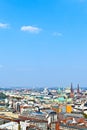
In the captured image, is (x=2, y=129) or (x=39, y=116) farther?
(x=39, y=116)

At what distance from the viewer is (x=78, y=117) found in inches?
2055

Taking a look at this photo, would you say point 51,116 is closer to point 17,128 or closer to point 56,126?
point 56,126

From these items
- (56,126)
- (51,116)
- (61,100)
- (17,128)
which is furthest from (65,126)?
(61,100)

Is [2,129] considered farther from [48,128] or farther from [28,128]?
[48,128]

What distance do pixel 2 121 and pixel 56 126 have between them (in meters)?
6.38

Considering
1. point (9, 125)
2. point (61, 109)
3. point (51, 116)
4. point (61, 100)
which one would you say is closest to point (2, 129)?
point (9, 125)

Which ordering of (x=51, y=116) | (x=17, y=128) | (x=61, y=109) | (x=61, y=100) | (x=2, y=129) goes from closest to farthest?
(x=2, y=129) < (x=17, y=128) < (x=51, y=116) < (x=61, y=109) < (x=61, y=100)

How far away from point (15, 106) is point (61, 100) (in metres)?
22.6

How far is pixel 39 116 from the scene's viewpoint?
158 feet

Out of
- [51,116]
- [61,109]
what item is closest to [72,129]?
[51,116]

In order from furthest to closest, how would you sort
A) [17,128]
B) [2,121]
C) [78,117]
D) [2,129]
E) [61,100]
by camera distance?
[61,100]
[78,117]
[2,121]
[17,128]
[2,129]

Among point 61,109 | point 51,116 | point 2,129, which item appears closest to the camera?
point 2,129

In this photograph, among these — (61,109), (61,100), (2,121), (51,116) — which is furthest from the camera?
(61,100)

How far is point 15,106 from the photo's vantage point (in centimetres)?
7081
